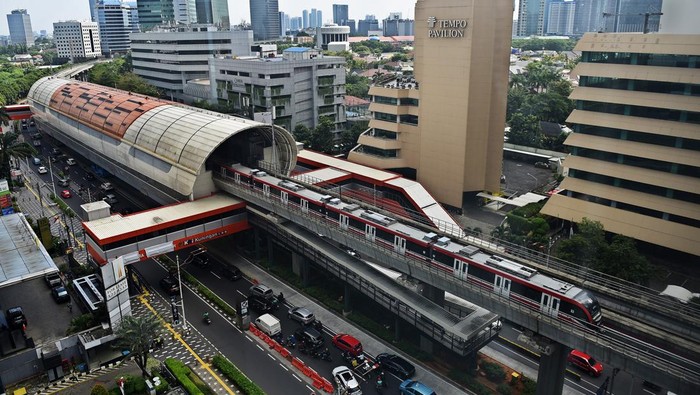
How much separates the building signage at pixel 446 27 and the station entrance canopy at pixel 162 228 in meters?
28.9

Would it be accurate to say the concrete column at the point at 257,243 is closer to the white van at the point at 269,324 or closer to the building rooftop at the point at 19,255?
the white van at the point at 269,324

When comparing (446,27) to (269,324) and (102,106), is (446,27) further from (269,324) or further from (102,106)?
(102,106)

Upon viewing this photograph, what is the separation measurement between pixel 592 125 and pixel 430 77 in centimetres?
1853

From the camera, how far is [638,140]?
45156 millimetres

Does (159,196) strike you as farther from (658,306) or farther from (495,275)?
(658,306)

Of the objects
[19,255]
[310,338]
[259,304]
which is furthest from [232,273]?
[19,255]

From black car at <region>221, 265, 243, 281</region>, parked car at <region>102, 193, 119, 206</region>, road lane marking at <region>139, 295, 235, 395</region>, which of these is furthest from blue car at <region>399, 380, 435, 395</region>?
parked car at <region>102, 193, 119, 206</region>

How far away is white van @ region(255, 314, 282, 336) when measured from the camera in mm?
36438

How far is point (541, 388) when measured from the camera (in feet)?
91.7

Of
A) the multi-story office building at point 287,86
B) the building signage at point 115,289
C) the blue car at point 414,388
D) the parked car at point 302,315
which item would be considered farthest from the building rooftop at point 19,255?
the multi-story office building at point 287,86

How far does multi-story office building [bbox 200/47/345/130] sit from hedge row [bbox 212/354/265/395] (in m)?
55.1

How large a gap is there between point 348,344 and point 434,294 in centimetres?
665

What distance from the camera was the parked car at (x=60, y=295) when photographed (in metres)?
39.8

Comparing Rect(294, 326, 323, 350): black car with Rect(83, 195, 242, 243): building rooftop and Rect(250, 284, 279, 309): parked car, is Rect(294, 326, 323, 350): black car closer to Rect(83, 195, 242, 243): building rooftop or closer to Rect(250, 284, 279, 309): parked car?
Rect(250, 284, 279, 309): parked car
